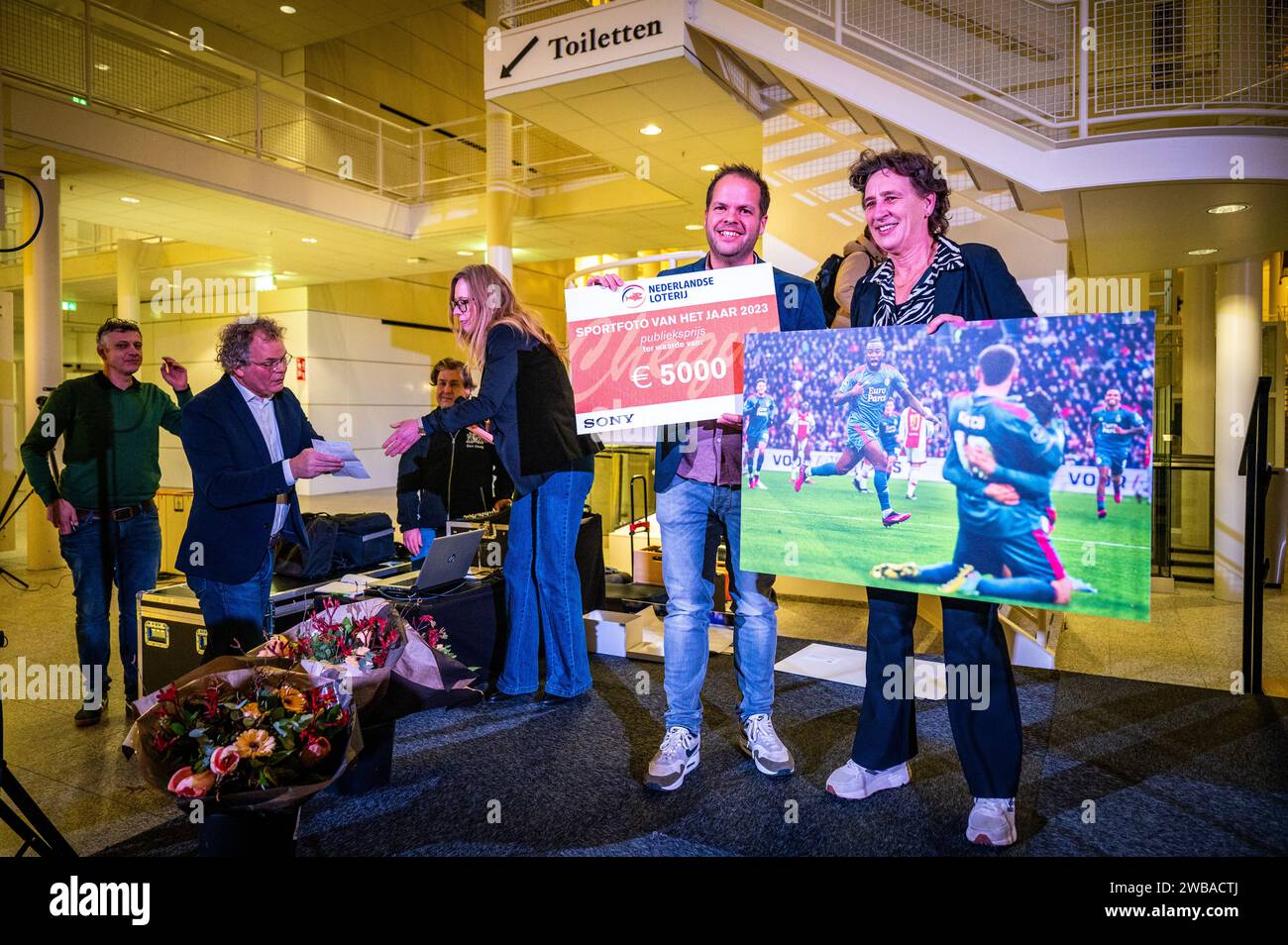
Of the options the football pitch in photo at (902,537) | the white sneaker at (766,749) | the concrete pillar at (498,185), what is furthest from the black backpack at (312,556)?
the concrete pillar at (498,185)

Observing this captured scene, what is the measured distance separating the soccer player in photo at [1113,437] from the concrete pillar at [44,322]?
26.1 ft

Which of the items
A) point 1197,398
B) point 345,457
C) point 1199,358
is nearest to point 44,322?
point 345,457

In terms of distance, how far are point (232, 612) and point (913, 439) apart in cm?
226

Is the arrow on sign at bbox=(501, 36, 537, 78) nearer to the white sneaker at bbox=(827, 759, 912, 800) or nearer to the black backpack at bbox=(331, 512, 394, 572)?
the black backpack at bbox=(331, 512, 394, 572)

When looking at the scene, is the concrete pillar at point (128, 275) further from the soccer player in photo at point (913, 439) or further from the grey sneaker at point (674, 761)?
the soccer player in photo at point (913, 439)

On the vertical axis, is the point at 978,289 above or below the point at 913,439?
above

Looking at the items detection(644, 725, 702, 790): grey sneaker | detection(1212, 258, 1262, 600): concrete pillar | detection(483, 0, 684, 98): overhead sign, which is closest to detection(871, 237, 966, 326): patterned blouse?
detection(644, 725, 702, 790): grey sneaker

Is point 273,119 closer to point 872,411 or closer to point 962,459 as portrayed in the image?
point 872,411

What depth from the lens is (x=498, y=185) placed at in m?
9.09

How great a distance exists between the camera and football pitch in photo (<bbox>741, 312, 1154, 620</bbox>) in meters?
1.74

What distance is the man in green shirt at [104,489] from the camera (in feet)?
11.1

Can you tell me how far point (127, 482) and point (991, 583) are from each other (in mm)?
3348

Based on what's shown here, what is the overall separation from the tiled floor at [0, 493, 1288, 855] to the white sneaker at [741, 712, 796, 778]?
5.77 ft
